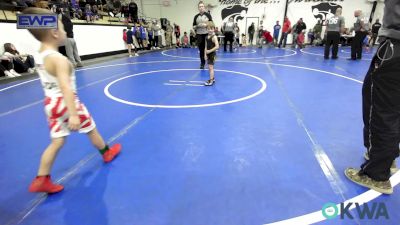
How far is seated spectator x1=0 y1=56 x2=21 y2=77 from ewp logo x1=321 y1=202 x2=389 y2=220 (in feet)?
29.9

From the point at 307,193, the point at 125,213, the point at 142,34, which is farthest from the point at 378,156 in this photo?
the point at 142,34

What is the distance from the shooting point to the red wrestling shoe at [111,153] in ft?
9.29

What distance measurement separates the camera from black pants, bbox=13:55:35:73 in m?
8.28

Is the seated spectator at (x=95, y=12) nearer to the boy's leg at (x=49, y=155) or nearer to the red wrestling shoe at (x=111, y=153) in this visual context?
the red wrestling shoe at (x=111, y=153)

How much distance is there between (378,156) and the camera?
2244mm

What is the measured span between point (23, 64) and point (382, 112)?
9800 mm

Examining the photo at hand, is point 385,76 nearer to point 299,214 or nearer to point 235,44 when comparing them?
point 299,214

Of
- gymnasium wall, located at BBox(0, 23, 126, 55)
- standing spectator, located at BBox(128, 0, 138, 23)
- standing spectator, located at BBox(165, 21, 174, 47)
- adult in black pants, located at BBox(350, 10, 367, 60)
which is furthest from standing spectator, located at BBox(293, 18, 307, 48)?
gymnasium wall, located at BBox(0, 23, 126, 55)

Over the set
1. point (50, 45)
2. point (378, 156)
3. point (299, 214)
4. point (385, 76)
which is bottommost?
point (299, 214)

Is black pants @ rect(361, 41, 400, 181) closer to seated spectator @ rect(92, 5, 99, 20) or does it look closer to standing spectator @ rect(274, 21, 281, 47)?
seated spectator @ rect(92, 5, 99, 20)

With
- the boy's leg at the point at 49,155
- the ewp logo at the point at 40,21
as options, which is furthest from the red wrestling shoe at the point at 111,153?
the ewp logo at the point at 40,21

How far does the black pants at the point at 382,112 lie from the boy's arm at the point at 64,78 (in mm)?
2567

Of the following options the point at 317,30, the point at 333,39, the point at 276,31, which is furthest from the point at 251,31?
the point at 333,39

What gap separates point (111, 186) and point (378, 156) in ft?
8.08
